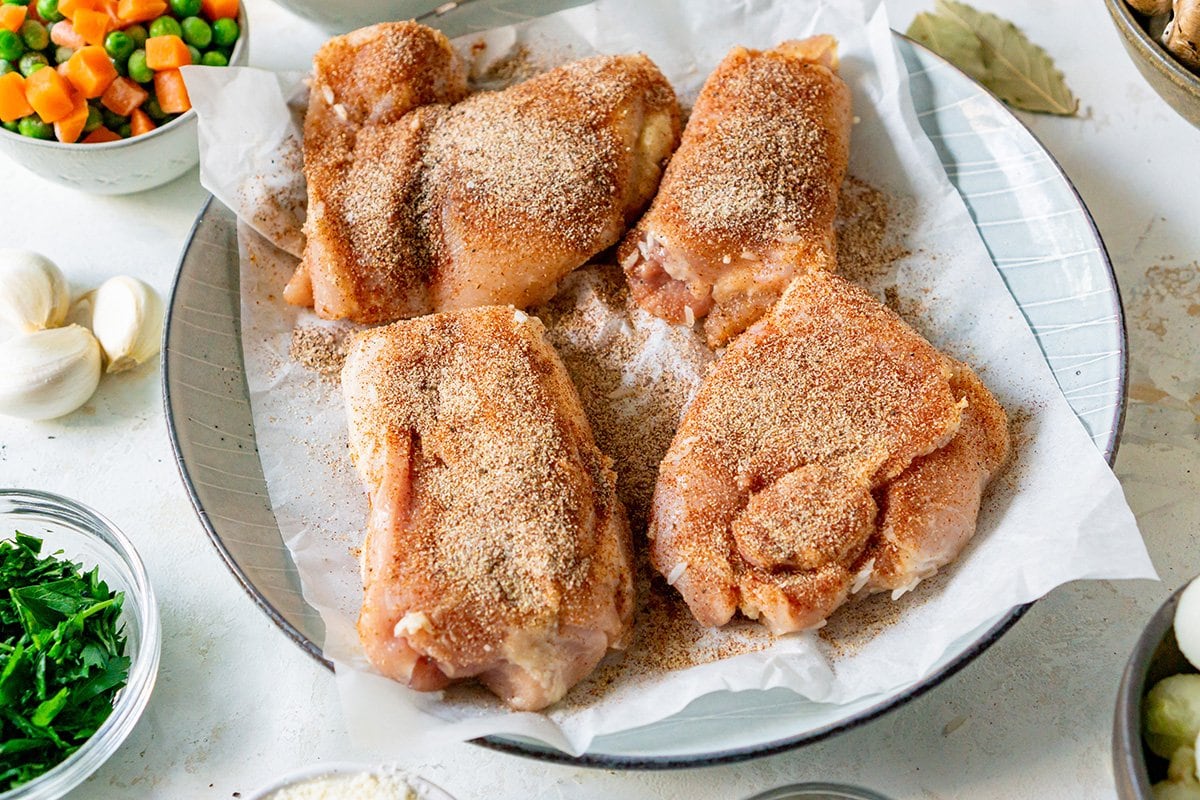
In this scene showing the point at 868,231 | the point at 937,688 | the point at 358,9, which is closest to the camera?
the point at 937,688

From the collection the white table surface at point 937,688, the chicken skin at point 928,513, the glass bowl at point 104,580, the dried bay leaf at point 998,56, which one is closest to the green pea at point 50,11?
the white table surface at point 937,688

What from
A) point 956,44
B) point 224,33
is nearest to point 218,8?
point 224,33

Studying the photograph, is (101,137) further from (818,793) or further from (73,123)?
(818,793)

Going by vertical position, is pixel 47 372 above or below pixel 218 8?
below

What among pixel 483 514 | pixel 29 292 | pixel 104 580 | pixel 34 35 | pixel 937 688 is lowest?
pixel 104 580

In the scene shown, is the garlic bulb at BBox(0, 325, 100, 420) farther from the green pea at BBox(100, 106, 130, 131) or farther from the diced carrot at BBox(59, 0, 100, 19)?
the diced carrot at BBox(59, 0, 100, 19)

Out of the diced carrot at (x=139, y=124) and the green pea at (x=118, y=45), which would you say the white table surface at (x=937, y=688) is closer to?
the diced carrot at (x=139, y=124)

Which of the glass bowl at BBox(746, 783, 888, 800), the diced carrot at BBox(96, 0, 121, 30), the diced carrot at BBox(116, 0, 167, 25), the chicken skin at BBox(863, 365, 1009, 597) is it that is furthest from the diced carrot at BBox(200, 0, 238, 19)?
the glass bowl at BBox(746, 783, 888, 800)

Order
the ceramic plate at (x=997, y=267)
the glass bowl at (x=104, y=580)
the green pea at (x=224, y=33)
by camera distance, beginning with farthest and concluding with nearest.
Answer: the green pea at (x=224, y=33), the glass bowl at (x=104, y=580), the ceramic plate at (x=997, y=267)
